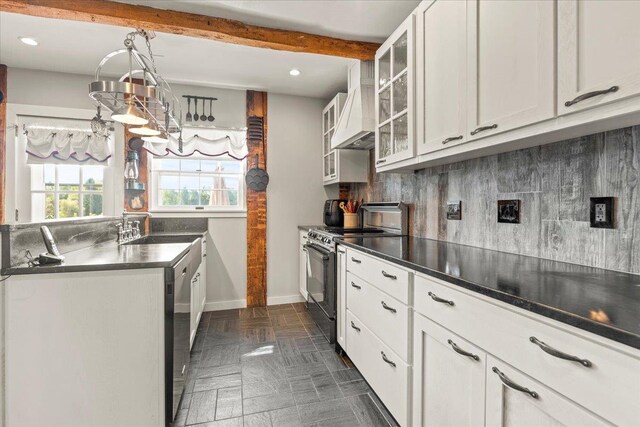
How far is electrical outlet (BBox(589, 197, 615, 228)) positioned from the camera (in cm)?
119

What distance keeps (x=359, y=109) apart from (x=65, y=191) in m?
3.19

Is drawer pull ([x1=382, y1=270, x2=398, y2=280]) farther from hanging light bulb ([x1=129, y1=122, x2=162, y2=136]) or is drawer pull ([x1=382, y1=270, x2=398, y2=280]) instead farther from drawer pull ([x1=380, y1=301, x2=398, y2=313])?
hanging light bulb ([x1=129, y1=122, x2=162, y2=136])

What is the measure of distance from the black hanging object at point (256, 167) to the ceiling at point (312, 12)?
1401 mm

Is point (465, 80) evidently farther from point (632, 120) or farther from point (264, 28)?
point (264, 28)

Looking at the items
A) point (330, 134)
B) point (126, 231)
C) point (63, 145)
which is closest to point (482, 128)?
point (330, 134)

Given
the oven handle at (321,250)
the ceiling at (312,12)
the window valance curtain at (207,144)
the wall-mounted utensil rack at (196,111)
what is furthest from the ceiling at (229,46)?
the oven handle at (321,250)

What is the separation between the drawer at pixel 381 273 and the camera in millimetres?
1486

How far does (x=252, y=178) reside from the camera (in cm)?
369

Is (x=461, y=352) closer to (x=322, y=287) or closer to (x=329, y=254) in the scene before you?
(x=329, y=254)

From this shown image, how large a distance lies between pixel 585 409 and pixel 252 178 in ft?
11.2

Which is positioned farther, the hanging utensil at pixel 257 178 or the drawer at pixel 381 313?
the hanging utensil at pixel 257 178

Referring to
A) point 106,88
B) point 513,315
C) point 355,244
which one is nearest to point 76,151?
point 106,88

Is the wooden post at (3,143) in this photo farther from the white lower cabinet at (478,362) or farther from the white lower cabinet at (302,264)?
the white lower cabinet at (478,362)

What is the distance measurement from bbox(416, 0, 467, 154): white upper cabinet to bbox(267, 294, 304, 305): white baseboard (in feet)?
8.60
